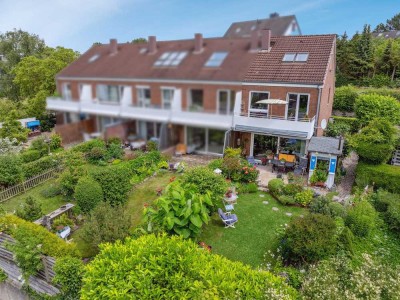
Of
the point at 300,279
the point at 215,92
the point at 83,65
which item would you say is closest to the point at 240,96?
the point at 215,92

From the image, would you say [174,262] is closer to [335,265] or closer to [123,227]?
[123,227]

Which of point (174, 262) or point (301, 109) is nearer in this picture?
point (174, 262)

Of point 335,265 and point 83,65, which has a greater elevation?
point 83,65

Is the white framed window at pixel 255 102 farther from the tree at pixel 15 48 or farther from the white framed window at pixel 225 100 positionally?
the tree at pixel 15 48

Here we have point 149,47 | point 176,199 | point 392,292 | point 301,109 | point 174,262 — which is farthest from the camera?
point 301,109

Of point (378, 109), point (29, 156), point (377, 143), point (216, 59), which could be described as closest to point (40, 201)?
point (29, 156)

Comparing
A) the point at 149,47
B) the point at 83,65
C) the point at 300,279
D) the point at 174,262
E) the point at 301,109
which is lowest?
the point at 300,279

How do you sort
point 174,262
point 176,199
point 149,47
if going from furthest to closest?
1. point 176,199
2. point 174,262
3. point 149,47

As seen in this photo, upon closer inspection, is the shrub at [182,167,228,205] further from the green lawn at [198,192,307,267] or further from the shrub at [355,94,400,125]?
the shrub at [355,94,400,125]
